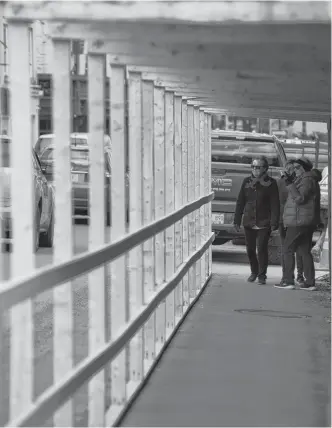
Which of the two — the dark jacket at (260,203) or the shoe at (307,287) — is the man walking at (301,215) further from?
the dark jacket at (260,203)

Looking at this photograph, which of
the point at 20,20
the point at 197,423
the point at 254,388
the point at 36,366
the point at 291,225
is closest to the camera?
the point at 20,20

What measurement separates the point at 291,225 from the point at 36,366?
6.36 m

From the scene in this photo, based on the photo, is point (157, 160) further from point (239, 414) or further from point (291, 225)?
point (291, 225)

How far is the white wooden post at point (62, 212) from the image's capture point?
606cm

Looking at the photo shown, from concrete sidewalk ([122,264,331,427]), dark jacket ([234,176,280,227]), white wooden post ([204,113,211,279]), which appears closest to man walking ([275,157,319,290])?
dark jacket ([234,176,280,227])

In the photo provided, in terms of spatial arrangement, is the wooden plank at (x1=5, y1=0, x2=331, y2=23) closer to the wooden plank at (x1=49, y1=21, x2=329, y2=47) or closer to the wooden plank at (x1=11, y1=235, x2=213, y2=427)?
the wooden plank at (x1=49, y1=21, x2=329, y2=47)

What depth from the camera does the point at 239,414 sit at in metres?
7.90

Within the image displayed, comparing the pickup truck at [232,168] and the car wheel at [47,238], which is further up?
the pickup truck at [232,168]

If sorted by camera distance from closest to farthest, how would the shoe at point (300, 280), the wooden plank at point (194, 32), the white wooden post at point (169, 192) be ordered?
the wooden plank at point (194, 32) → the white wooden post at point (169, 192) → the shoe at point (300, 280)

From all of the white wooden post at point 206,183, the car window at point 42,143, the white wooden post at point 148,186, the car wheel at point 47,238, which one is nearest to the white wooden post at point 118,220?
the white wooden post at point 148,186

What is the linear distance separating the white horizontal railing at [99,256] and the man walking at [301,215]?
88.1 inches

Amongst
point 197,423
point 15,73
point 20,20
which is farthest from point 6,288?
point 197,423

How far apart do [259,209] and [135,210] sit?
24.1 feet

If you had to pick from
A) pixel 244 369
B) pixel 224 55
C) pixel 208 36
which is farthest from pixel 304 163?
pixel 208 36
